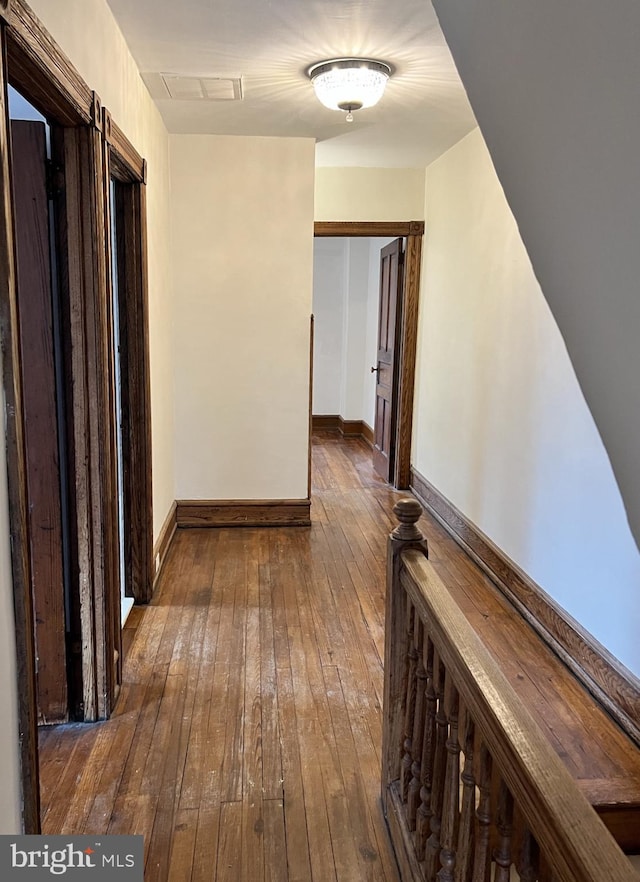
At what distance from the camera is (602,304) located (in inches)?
32.8

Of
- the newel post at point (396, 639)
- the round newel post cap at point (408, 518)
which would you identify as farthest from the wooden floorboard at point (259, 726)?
the round newel post cap at point (408, 518)

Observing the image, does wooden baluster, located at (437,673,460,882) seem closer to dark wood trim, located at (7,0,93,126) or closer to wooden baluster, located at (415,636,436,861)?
wooden baluster, located at (415,636,436,861)

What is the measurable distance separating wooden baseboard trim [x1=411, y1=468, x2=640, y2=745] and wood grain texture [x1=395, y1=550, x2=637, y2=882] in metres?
1.35

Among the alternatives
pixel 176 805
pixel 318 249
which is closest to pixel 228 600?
pixel 176 805

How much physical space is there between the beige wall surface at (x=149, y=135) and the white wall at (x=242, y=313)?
149 mm

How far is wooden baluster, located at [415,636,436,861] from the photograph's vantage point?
5.30ft

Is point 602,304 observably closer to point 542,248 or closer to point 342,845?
point 542,248

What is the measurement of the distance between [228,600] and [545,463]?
67.0 inches

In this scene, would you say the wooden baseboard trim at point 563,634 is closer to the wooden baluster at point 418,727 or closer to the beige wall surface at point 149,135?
the wooden baluster at point 418,727

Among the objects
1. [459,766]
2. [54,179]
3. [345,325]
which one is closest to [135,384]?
[54,179]

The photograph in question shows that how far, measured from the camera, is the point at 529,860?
96 cm

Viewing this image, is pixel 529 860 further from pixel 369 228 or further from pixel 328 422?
pixel 328 422

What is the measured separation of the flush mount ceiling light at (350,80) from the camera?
2977 millimetres

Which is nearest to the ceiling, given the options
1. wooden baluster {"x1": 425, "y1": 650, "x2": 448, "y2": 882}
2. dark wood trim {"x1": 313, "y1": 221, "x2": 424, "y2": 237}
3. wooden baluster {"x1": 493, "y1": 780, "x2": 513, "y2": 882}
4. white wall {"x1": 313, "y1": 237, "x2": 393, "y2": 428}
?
dark wood trim {"x1": 313, "y1": 221, "x2": 424, "y2": 237}
